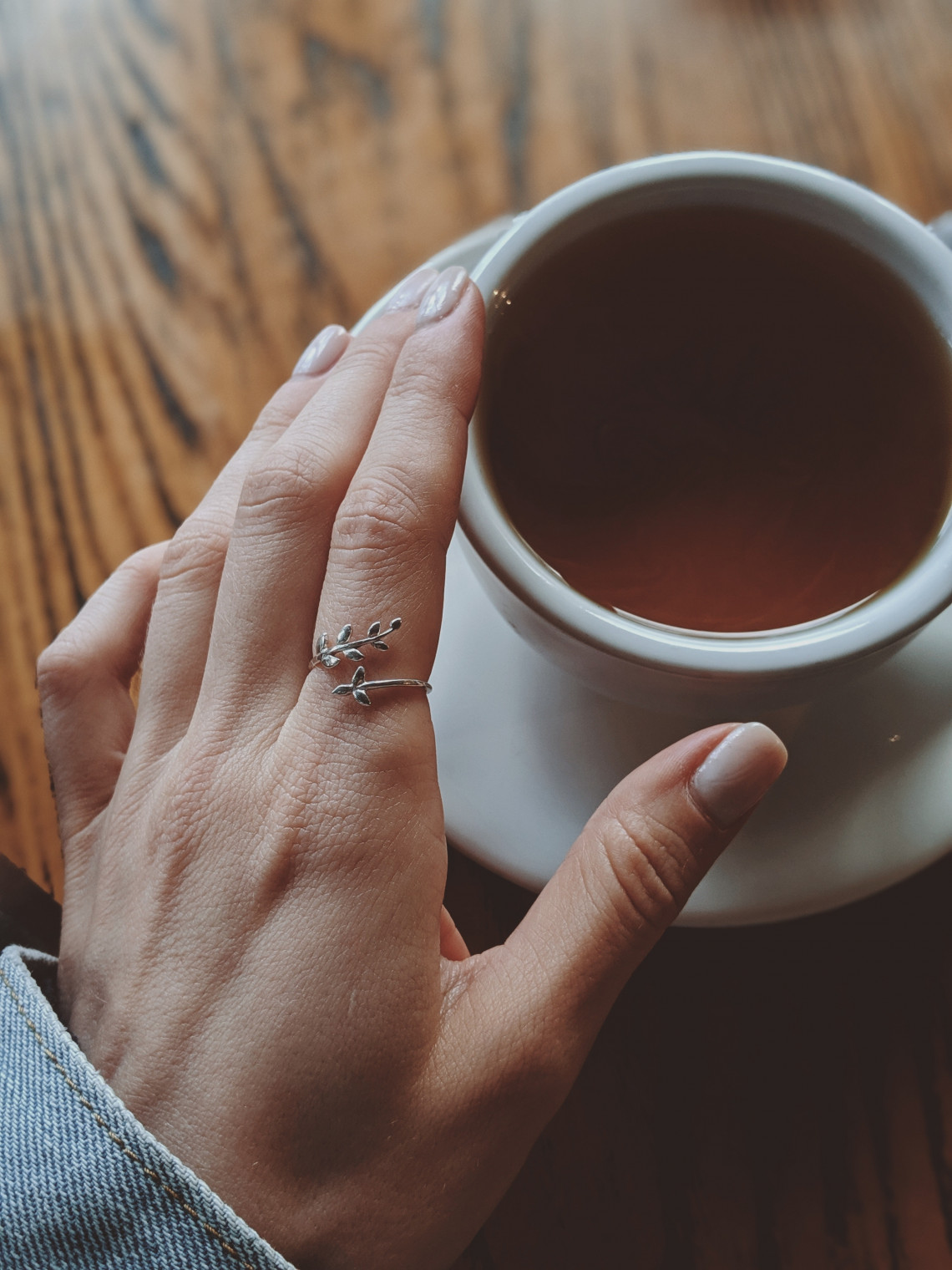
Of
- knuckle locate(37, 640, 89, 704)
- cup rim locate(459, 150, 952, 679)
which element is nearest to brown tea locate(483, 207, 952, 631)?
cup rim locate(459, 150, 952, 679)

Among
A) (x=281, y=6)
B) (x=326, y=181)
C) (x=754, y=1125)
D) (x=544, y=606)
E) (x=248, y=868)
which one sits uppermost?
(x=281, y=6)

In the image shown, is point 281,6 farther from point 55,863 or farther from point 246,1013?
point 246,1013

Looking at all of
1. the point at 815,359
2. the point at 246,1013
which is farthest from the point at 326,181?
the point at 246,1013

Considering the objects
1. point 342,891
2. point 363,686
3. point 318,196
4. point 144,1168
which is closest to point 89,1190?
point 144,1168

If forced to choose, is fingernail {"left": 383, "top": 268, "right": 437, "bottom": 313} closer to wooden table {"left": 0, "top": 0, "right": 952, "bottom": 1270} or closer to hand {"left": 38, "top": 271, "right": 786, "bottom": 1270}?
hand {"left": 38, "top": 271, "right": 786, "bottom": 1270}

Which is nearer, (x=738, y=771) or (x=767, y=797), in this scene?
(x=738, y=771)

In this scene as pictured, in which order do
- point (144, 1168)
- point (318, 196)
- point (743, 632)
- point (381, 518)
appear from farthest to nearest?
1. point (318, 196)
2. point (743, 632)
3. point (381, 518)
4. point (144, 1168)

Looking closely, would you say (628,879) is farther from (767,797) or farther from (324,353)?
(324,353)
